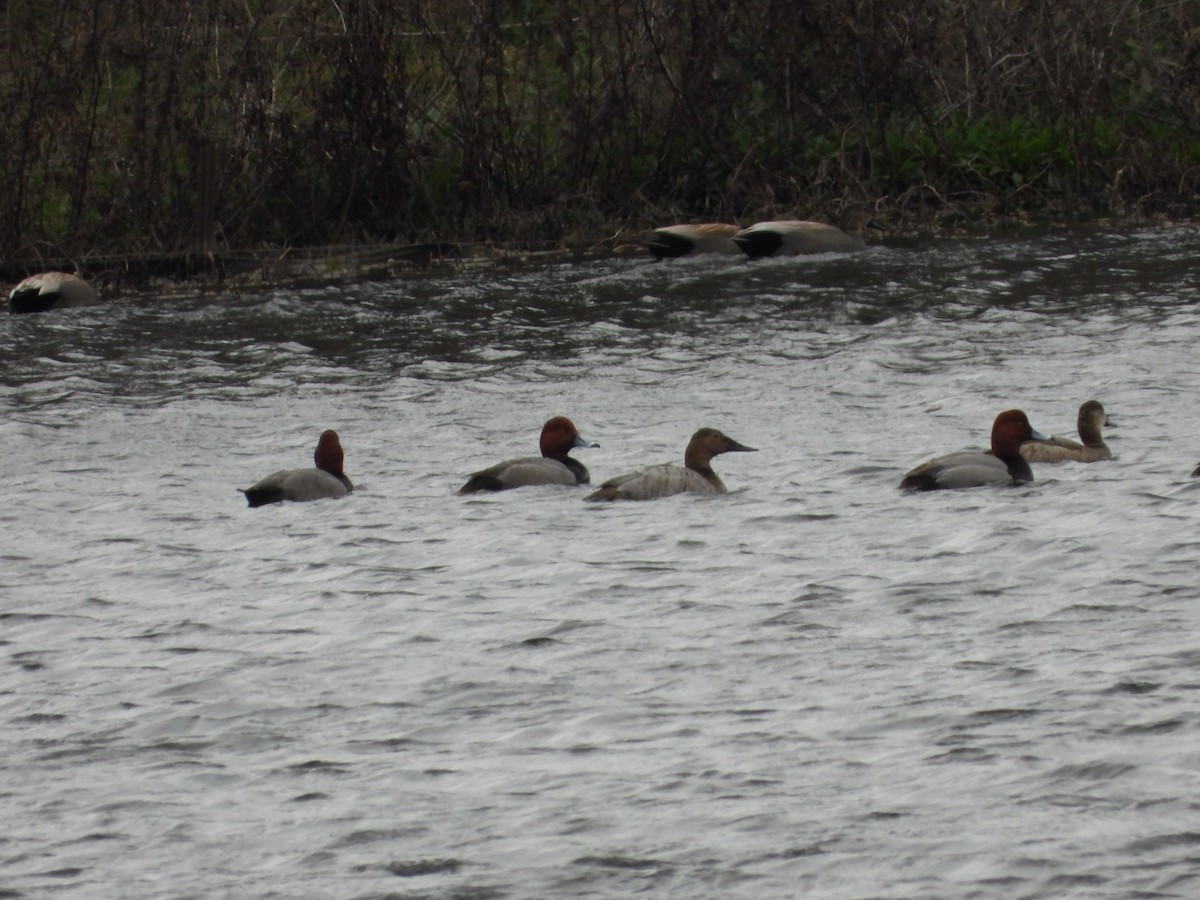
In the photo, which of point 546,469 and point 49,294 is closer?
point 546,469

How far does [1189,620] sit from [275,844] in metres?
3.62

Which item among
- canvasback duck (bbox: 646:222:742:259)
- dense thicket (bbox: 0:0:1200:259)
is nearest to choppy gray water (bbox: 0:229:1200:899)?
canvasback duck (bbox: 646:222:742:259)

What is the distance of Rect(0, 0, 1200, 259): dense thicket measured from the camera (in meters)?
19.8

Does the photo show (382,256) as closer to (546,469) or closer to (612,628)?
(546,469)

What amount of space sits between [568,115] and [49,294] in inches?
240

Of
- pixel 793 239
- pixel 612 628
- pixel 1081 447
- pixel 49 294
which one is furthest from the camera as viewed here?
pixel 793 239

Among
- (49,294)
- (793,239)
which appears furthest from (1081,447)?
(49,294)

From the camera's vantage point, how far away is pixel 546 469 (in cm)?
1076

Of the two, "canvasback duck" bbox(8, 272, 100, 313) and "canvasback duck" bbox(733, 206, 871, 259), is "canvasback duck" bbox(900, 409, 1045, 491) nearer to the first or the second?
"canvasback duck" bbox(733, 206, 871, 259)

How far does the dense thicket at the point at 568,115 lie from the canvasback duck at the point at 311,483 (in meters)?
9.24

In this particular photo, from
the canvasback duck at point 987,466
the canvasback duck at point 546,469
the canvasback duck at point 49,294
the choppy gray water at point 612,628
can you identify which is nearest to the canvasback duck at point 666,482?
the choppy gray water at point 612,628

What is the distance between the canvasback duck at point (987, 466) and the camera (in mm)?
10156

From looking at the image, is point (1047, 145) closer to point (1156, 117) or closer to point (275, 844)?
point (1156, 117)

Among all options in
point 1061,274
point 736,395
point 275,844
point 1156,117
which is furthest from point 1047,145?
point 275,844
